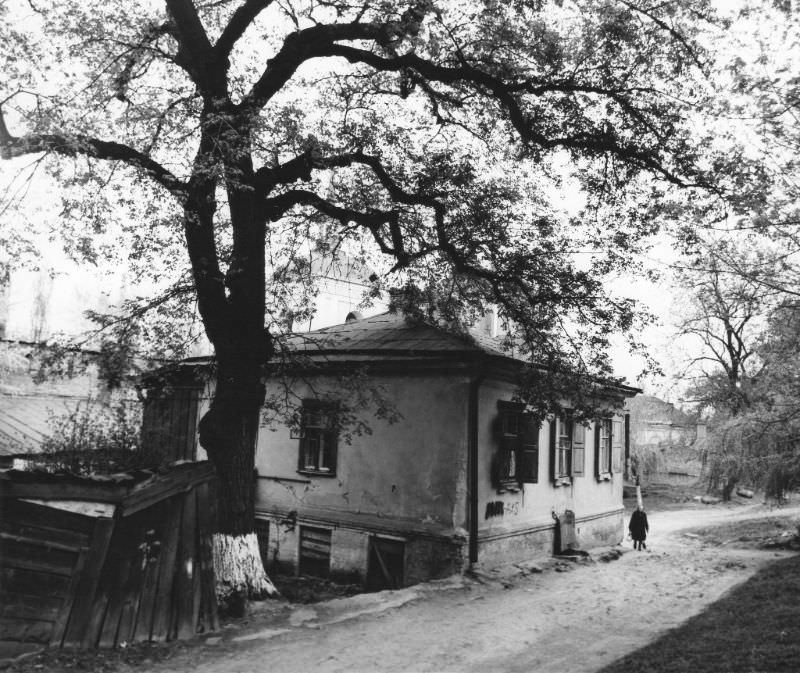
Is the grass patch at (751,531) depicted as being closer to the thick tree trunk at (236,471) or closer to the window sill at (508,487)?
the window sill at (508,487)

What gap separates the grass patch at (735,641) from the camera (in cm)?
677

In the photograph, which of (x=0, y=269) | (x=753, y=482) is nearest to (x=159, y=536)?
(x=0, y=269)

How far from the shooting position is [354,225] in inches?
555

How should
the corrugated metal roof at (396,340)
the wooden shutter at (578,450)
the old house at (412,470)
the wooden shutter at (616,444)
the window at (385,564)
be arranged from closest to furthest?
the old house at (412,470) < the window at (385,564) < the corrugated metal roof at (396,340) < the wooden shutter at (578,450) < the wooden shutter at (616,444)

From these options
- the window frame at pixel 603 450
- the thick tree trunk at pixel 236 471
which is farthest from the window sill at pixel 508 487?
the thick tree trunk at pixel 236 471

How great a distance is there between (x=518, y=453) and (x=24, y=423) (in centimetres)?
962

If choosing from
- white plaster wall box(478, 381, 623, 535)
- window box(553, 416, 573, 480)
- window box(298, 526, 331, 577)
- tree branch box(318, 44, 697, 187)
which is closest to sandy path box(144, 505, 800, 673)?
white plaster wall box(478, 381, 623, 535)

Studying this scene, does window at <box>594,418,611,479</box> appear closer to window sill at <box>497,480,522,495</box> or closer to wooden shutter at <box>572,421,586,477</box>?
wooden shutter at <box>572,421,586,477</box>

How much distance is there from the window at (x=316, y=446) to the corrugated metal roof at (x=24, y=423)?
5.39 m

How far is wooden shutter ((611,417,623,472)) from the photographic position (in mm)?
20359

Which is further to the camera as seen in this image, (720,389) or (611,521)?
(720,389)

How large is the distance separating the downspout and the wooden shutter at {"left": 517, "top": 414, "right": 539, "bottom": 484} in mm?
1353

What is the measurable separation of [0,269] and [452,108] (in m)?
8.35

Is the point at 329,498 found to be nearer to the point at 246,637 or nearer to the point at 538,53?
the point at 246,637
